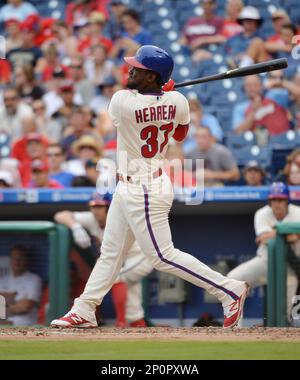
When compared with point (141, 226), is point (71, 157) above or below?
above

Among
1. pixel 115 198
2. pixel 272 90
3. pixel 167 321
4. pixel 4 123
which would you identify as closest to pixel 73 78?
pixel 4 123

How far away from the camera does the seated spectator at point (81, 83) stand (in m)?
12.8

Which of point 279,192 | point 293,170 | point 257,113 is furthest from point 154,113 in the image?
point 257,113

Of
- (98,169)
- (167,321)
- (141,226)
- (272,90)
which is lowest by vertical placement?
(167,321)

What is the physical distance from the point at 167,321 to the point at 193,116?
2.53 meters

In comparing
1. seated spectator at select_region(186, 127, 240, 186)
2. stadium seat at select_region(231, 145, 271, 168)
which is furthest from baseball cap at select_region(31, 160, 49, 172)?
stadium seat at select_region(231, 145, 271, 168)

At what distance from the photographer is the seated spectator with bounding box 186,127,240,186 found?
405 inches

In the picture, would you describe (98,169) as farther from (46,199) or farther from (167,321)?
(167,321)

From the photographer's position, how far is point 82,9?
46.4ft

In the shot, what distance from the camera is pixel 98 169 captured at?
34.3 ft

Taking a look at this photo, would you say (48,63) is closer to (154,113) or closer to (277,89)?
(277,89)

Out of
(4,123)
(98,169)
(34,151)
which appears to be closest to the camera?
(98,169)

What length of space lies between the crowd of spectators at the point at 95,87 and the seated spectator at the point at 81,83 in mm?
11

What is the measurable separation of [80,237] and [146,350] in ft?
11.1
